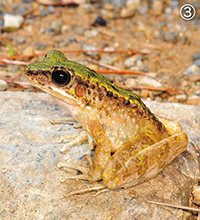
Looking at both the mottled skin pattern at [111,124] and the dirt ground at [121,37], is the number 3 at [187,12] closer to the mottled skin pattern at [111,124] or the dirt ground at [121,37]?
the dirt ground at [121,37]

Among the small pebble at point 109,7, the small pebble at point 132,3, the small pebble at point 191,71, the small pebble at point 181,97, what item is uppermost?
the small pebble at point 132,3

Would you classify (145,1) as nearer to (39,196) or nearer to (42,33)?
(42,33)

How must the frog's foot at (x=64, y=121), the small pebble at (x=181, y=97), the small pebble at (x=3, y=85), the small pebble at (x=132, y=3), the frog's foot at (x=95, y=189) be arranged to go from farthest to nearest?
the small pebble at (x=132, y=3)
the small pebble at (x=181, y=97)
the small pebble at (x=3, y=85)
the frog's foot at (x=64, y=121)
the frog's foot at (x=95, y=189)

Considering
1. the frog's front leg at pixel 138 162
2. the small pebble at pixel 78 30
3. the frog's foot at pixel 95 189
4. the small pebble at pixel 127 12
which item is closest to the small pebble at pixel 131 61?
the small pebble at pixel 78 30

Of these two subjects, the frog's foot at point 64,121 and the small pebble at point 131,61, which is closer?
the frog's foot at point 64,121

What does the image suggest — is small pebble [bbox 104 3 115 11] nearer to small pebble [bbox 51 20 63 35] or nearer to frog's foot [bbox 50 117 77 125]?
small pebble [bbox 51 20 63 35]

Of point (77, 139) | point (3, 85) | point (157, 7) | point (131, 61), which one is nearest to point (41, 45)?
point (131, 61)

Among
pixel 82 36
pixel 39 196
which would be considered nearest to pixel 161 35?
pixel 82 36
